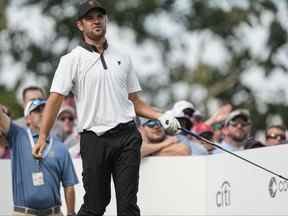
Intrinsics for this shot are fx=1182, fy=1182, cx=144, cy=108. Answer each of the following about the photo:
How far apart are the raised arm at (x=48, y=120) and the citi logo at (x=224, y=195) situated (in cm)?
281

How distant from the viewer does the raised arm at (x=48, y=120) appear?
9.44 meters

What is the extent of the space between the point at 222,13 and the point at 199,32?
123cm

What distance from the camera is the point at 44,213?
36.5 feet

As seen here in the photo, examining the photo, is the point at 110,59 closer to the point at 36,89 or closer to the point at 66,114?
the point at 36,89

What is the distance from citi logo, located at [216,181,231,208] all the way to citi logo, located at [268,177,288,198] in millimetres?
440

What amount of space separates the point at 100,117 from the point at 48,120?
43 cm

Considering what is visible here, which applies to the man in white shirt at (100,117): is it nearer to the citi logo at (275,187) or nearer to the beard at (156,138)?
the citi logo at (275,187)

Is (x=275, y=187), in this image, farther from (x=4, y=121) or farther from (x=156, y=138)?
(x=4, y=121)

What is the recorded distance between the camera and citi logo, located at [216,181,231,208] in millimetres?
11750

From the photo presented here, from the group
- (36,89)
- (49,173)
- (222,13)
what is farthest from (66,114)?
(222,13)

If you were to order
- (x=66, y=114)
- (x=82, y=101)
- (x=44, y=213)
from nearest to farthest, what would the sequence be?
(x=82, y=101) → (x=44, y=213) → (x=66, y=114)

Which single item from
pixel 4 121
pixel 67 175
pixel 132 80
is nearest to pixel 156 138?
pixel 67 175

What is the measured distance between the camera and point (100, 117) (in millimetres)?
9398

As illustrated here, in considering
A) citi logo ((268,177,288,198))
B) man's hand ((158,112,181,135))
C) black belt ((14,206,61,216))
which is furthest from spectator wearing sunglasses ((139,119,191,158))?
man's hand ((158,112,181,135))
